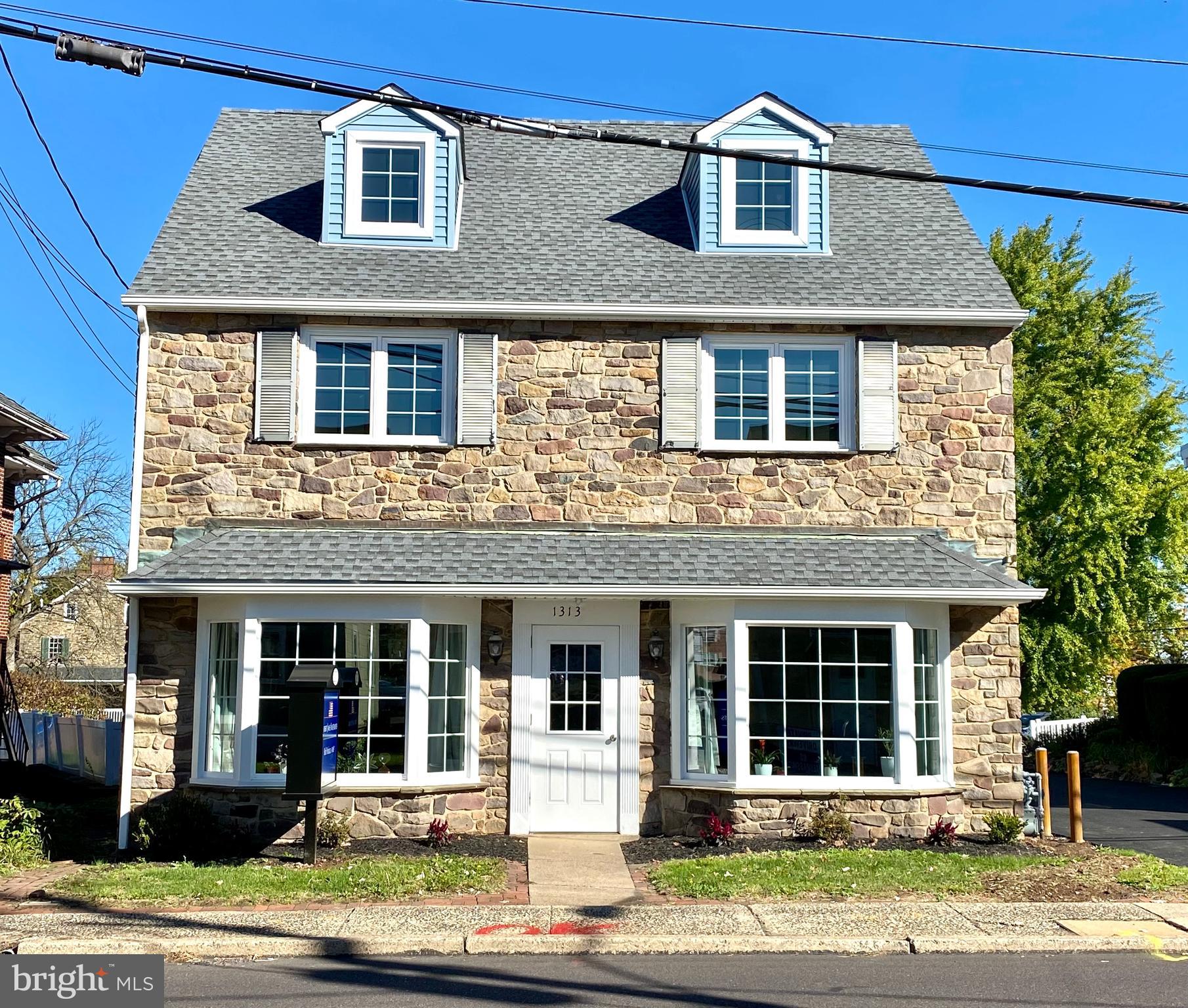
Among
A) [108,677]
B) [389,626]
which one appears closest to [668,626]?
[389,626]

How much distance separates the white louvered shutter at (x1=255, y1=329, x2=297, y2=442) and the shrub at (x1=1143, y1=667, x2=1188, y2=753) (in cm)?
1728

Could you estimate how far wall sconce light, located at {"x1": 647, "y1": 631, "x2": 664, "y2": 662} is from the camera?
43.2 ft

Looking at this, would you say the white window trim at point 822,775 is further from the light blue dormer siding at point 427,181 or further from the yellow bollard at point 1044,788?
the light blue dormer siding at point 427,181

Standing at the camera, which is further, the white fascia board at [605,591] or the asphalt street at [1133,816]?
the asphalt street at [1133,816]

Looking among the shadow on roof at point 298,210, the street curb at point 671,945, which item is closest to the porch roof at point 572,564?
the shadow on roof at point 298,210

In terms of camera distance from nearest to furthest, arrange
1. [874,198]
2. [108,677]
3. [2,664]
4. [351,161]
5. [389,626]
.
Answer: [389,626] → [351,161] → [874,198] → [2,664] → [108,677]

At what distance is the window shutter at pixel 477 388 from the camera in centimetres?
1362

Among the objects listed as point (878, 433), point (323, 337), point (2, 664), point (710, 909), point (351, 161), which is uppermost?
point (351, 161)

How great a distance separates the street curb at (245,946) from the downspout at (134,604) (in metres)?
4.35

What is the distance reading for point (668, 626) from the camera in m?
13.2

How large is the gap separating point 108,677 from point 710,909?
51.1 meters

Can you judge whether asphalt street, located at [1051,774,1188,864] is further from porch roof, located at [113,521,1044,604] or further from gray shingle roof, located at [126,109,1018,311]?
gray shingle roof, located at [126,109,1018,311]

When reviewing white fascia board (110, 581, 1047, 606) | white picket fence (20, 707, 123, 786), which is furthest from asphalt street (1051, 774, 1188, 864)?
white picket fence (20, 707, 123, 786)

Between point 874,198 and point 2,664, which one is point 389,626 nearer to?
point 874,198
